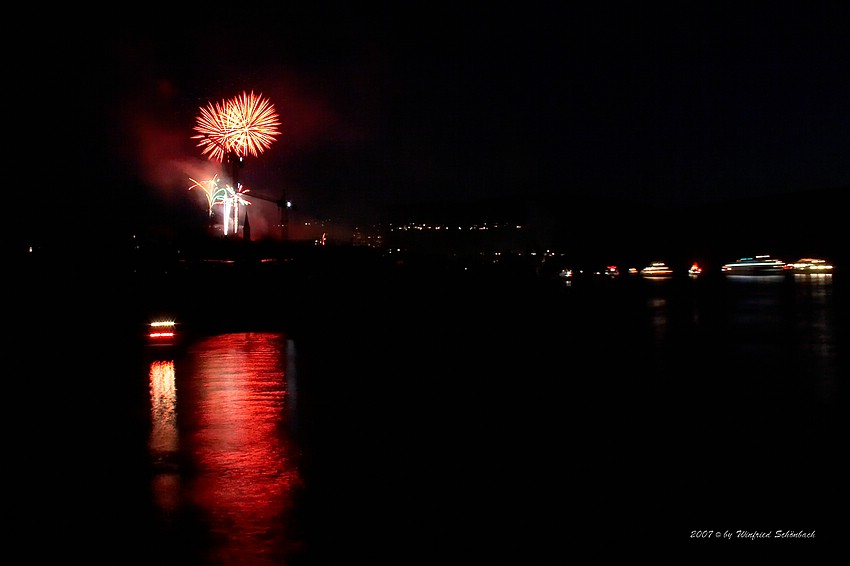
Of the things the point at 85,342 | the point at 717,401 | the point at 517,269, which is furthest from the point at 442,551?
the point at 517,269

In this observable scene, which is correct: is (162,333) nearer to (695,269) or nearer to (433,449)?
(433,449)

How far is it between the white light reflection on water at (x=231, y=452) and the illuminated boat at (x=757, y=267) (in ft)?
195

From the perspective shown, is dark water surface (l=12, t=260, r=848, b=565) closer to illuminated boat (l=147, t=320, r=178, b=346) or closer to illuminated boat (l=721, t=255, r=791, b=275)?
illuminated boat (l=147, t=320, r=178, b=346)

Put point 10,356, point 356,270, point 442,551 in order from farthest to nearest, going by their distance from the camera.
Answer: point 356,270
point 10,356
point 442,551

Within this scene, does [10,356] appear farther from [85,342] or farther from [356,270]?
[356,270]

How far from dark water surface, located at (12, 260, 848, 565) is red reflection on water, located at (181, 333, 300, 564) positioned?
3 centimetres

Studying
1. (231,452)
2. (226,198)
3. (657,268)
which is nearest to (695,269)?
(657,268)

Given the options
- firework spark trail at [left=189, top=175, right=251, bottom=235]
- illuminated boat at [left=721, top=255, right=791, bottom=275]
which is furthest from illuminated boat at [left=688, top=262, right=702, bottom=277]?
firework spark trail at [left=189, top=175, right=251, bottom=235]

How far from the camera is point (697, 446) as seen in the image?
7375mm

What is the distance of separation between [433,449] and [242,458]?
5.71 feet

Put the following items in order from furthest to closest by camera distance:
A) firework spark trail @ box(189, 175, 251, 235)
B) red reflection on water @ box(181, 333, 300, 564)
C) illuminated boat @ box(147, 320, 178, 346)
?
firework spark trail @ box(189, 175, 251, 235), illuminated boat @ box(147, 320, 178, 346), red reflection on water @ box(181, 333, 300, 564)

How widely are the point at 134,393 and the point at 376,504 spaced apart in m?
6.50

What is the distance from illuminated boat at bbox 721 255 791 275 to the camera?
6794 centimetres

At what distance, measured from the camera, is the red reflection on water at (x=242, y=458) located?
16.9ft
